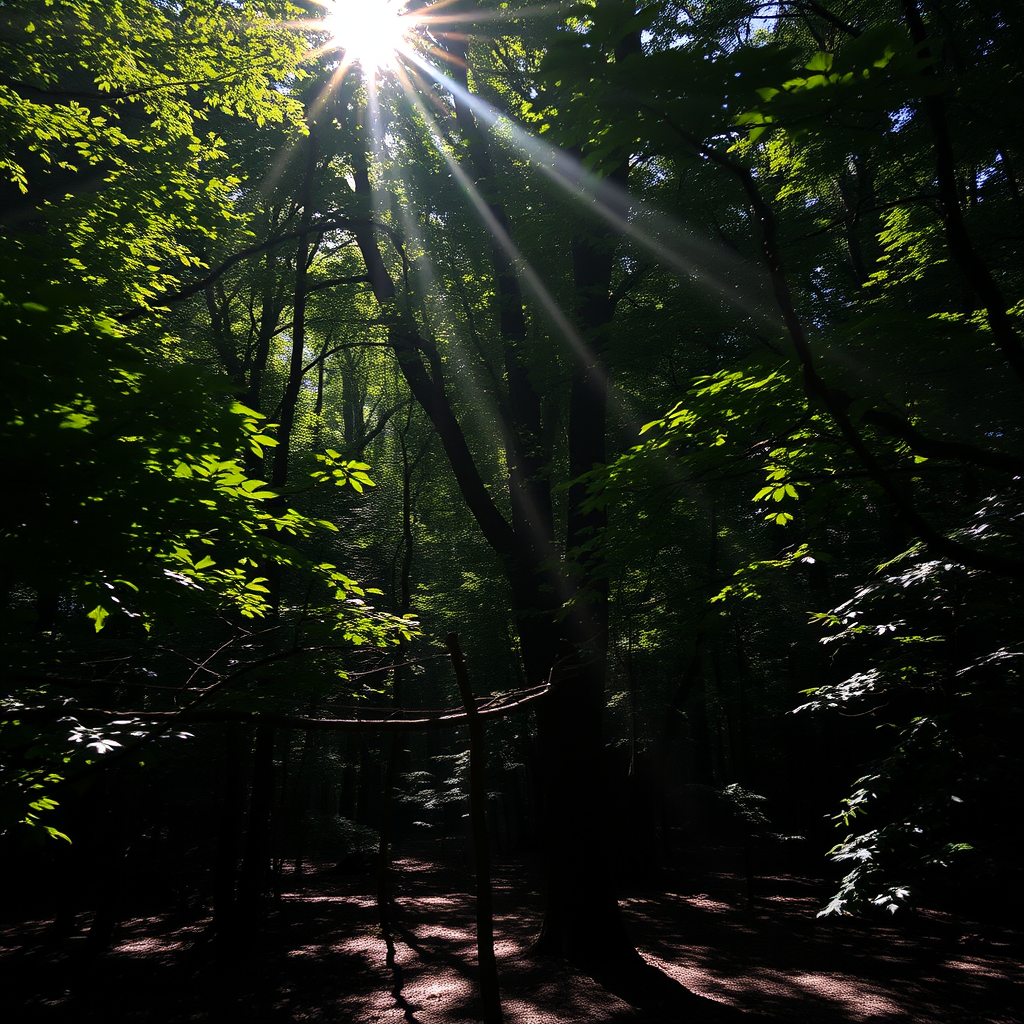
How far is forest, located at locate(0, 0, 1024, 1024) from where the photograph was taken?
8.91ft

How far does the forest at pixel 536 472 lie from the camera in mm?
2715

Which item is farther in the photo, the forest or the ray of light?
the ray of light

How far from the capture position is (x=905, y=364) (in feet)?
13.2

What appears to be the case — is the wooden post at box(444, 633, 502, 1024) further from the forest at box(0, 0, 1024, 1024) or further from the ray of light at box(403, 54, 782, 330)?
the ray of light at box(403, 54, 782, 330)

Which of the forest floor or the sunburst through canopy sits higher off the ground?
the sunburst through canopy

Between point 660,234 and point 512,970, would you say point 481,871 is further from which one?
point 660,234

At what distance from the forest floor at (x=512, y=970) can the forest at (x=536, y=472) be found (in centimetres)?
10

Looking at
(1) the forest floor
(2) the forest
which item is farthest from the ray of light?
(1) the forest floor

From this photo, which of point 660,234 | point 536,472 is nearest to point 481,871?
point 536,472

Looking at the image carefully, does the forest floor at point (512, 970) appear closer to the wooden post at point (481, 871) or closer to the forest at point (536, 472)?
the forest at point (536, 472)

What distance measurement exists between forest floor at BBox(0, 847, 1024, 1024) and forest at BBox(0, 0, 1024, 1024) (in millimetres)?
98

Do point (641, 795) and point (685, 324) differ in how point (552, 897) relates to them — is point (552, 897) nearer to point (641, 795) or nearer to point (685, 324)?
point (685, 324)

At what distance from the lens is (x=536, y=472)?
9.45 m

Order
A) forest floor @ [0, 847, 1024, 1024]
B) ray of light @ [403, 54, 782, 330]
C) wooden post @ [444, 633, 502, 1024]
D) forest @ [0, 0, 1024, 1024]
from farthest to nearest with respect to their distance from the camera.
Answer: ray of light @ [403, 54, 782, 330] → forest floor @ [0, 847, 1024, 1024] → forest @ [0, 0, 1024, 1024] → wooden post @ [444, 633, 502, 1024]
